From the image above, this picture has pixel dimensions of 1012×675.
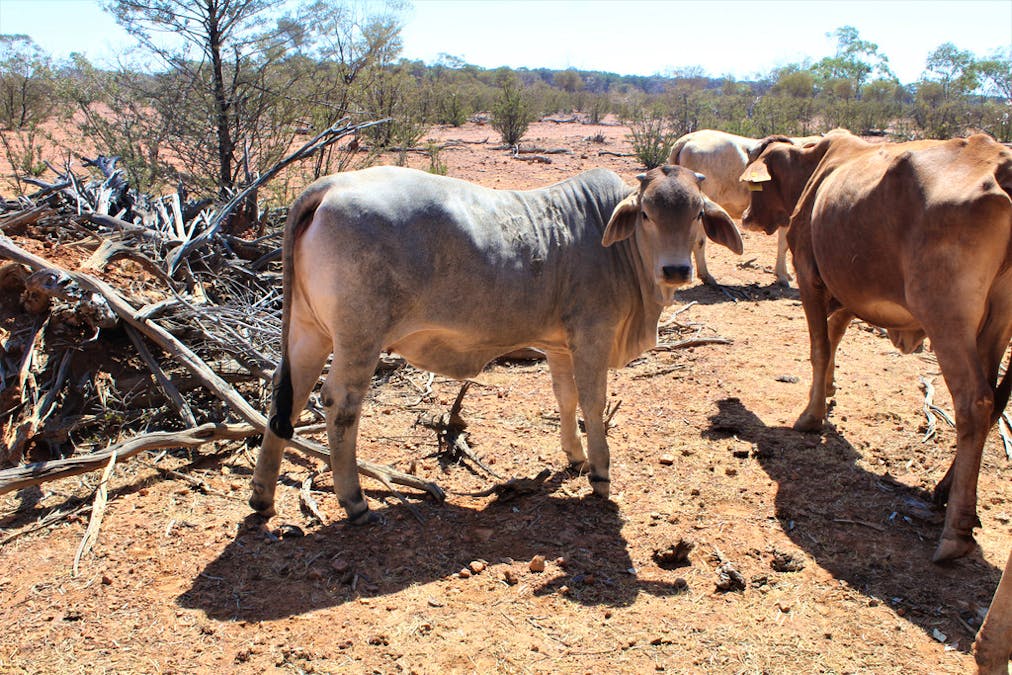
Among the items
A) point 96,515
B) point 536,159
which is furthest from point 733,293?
point 536,159

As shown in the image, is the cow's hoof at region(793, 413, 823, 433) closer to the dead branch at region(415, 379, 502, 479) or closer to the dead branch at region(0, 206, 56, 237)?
the dead branch at region(415, 379, 502, 479)

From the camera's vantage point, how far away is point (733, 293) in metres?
9.75

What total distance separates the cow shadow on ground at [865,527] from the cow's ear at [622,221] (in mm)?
1860

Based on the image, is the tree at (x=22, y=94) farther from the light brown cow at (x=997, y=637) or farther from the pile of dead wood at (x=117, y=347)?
the light brown cow at (x=997, y=637)

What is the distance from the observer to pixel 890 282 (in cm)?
488

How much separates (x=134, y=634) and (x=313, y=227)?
198 cm

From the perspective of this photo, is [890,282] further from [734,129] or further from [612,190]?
[734,129]

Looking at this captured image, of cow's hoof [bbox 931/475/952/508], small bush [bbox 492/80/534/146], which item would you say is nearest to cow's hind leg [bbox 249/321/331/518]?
cow's hoof [bbox 931/475/952/508]

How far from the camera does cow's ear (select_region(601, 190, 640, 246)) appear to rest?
4422mm

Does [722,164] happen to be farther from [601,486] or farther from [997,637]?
[997,637]

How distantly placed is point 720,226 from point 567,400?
1408 millimetres

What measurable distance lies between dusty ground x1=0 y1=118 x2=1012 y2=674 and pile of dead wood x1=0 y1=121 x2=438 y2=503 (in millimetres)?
303

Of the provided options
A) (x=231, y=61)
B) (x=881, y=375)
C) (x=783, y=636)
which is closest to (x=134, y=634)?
(x=783, y=636)

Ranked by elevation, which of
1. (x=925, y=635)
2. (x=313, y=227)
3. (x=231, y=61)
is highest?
(x=231, y=61)
